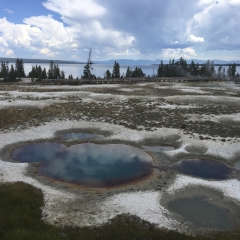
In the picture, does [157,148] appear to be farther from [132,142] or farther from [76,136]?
[76,136]

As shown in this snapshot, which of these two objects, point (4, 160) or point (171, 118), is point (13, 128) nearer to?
point (4, 160)

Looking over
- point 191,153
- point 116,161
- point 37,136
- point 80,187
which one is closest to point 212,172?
point 191,153

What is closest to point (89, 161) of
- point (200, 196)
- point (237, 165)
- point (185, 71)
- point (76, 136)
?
point (76, 136)

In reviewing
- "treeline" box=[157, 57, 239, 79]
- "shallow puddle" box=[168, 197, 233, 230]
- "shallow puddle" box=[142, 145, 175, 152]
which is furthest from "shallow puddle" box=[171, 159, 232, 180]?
"treeline" box=[157, 57, 239, 79]

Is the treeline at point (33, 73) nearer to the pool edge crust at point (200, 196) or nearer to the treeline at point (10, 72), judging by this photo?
the treeline at point (10, 72)

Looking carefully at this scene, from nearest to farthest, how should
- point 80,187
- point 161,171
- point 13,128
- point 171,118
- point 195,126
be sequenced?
point 80,187 → point 161,171 → point 13,128 → point 195,126 → point 171,118

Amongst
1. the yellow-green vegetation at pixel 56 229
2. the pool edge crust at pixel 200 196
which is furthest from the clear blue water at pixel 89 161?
the yellow-green vegetation at pixel 56 229

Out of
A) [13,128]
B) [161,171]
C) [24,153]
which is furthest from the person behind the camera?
[13,128]
